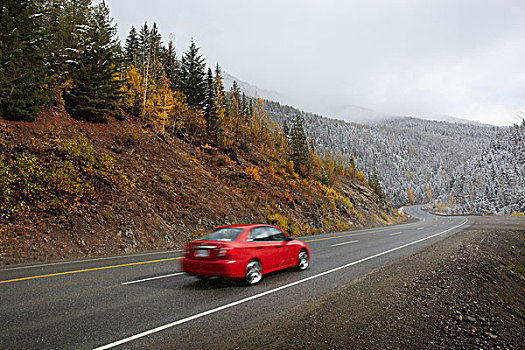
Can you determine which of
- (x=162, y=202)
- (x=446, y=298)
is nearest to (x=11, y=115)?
(x=162, y=202)

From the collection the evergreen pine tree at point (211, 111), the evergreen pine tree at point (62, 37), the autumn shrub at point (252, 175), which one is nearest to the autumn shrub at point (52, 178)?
the evergreen pine tree at point (62, 37)

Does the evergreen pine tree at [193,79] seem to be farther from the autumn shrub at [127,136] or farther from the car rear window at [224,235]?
the car rear window at [224,235]

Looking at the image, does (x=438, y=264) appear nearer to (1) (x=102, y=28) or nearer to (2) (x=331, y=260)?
(2) (x=331, y=260)

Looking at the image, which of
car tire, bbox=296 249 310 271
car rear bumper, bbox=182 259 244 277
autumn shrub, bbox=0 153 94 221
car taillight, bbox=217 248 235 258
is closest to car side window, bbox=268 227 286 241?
car tire, bbox=296 249 310 271

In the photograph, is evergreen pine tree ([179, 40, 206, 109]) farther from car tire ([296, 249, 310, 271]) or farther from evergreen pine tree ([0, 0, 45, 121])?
car tire ([296, 249, 310, 271])

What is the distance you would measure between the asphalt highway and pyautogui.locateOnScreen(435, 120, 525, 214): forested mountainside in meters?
87.9

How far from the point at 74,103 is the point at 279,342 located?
23.5 metres

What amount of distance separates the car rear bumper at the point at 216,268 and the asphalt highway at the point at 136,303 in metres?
0.37

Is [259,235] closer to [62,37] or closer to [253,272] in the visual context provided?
[253,272]

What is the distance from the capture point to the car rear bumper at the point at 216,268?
21.1 ft

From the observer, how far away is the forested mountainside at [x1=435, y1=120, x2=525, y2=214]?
257 feet

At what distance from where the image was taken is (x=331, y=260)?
1041 centimetres

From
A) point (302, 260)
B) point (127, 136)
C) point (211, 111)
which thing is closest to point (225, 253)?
point (302, 260)

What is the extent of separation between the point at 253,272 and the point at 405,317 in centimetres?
358
